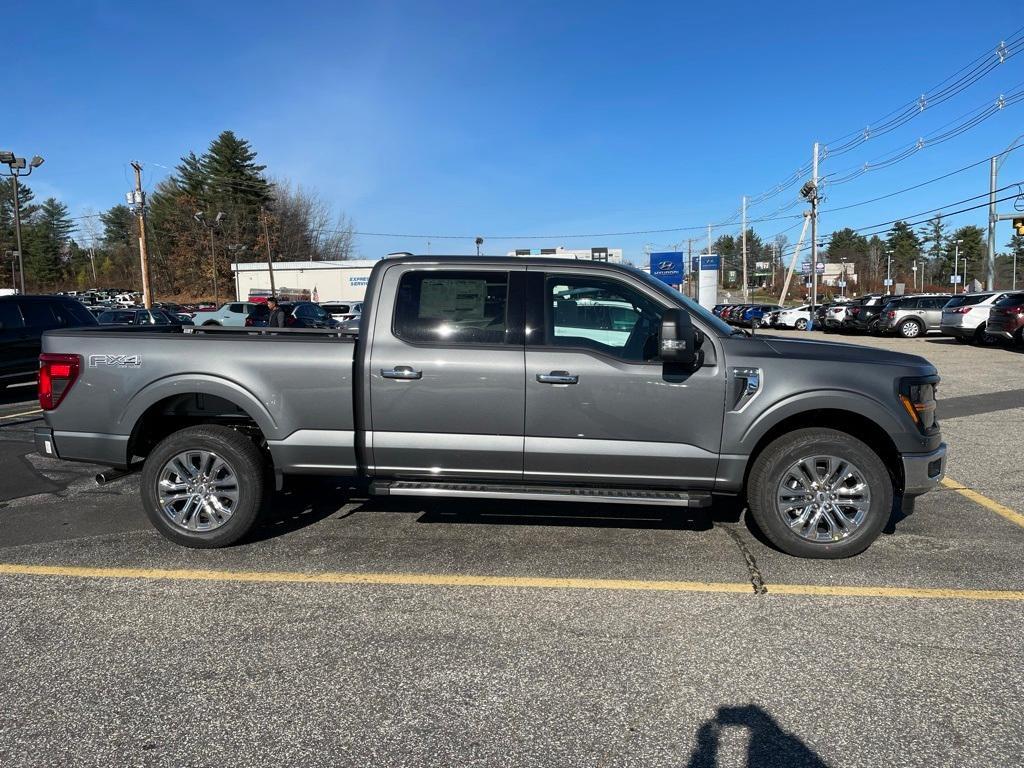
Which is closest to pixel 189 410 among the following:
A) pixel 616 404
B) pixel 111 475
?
pixel 111 475

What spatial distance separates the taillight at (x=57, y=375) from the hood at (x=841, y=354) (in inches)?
182

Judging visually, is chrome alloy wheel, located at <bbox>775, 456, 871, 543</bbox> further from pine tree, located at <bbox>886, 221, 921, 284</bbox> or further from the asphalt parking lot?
pine tree, located at <bbox>886, 221, 921, 284</bbox>

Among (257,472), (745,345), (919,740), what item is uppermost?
(745,345)

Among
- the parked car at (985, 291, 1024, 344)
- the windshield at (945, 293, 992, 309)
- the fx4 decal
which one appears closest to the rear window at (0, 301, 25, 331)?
the fx4 decal

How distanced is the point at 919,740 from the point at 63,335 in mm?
5346

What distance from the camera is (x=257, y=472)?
4656 mm

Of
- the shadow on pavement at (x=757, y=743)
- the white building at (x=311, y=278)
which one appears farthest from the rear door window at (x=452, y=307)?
the white building at (x=311, y=278)

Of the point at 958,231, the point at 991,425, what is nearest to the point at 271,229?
the point at 991,425

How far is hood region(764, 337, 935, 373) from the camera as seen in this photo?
4.45m

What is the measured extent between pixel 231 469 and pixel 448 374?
1.61 m

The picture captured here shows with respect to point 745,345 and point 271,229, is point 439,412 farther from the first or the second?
point 271,229

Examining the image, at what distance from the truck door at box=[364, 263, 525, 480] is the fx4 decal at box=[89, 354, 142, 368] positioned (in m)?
1.55

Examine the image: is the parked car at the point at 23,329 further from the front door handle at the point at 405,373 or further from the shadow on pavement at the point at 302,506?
the front door handle at the point at 405,373

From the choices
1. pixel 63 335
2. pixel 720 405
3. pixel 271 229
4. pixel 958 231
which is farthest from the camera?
pixel 958 231
